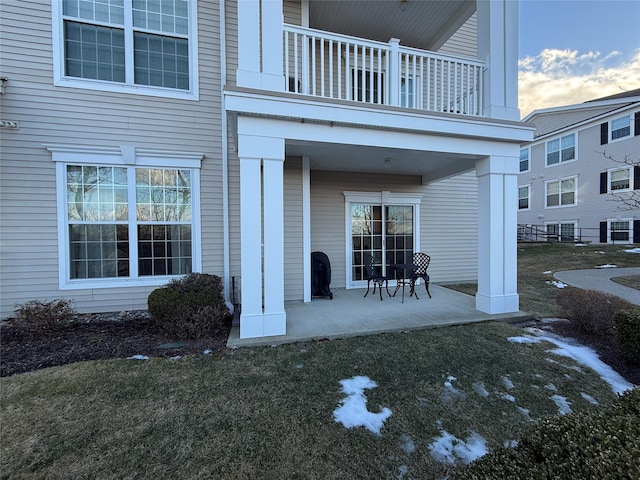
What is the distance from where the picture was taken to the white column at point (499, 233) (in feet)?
15.6

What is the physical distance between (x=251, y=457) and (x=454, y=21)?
8.01 m

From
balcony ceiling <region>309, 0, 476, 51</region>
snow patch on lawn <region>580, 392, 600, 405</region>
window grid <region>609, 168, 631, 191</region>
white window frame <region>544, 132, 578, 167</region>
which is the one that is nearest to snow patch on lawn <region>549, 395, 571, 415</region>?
snow patch on lawn <region>580, 392, 600, 405</region>

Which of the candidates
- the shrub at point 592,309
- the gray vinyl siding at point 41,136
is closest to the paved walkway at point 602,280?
the shrub at point 592,309

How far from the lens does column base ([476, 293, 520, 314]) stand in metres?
4.76

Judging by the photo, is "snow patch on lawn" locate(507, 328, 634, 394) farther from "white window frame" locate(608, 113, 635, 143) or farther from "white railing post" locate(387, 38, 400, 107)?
"white window frame" locate(608, 113, 635, 143)

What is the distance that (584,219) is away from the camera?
1535cm

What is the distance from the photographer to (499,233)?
477 cm

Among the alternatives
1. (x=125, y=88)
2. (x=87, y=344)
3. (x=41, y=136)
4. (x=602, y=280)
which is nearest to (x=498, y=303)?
(x=602, y=280)

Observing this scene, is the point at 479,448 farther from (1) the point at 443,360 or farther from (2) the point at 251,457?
(2) the point at 251,457

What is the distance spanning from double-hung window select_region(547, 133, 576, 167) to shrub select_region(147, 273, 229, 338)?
1991 centimetres

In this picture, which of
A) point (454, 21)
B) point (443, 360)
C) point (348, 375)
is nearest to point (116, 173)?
point (348, 375)

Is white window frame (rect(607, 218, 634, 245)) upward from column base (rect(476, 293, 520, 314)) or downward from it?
upward

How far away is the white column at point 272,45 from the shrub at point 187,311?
120 inches

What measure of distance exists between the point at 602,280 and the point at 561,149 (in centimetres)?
1225
